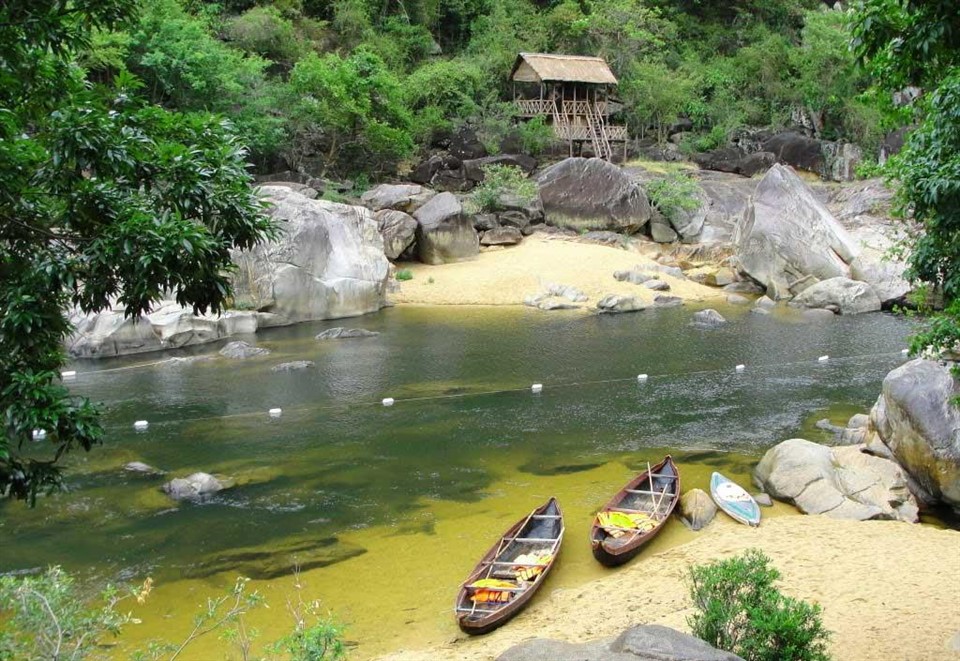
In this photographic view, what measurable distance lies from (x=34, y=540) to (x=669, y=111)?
4178 cm

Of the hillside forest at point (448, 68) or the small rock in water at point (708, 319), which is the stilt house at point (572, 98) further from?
the small rock in water at point (708, 319)

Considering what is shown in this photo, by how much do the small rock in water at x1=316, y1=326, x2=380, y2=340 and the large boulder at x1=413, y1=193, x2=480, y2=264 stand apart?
8.63 m

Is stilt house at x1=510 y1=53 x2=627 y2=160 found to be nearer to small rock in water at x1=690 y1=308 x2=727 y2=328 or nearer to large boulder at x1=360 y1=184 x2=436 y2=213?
large boulder at x1=360 y1=184 x2=436 y2=213

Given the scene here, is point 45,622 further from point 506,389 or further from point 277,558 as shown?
point 506,389

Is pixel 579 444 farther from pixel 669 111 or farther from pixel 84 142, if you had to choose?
pixel 669 111

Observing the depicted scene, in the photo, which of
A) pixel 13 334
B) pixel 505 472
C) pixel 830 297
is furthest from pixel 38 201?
pixel 830 297

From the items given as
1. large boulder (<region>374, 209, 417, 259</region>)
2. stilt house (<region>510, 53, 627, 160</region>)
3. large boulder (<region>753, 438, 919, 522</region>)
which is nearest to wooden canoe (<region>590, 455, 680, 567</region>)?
large boulder (<region>753, 438, 919, 522</region>)

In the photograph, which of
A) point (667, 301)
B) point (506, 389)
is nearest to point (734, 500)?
point (506, 389)

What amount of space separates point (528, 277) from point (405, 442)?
644 inches

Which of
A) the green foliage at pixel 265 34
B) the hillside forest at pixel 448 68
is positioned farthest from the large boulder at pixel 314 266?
the green foliage at pixel 265 34

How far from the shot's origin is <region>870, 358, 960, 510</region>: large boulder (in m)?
12.8

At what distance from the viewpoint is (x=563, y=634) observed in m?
9.34

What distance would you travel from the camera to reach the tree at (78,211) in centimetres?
529

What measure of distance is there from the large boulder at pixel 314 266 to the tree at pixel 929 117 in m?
22.0
